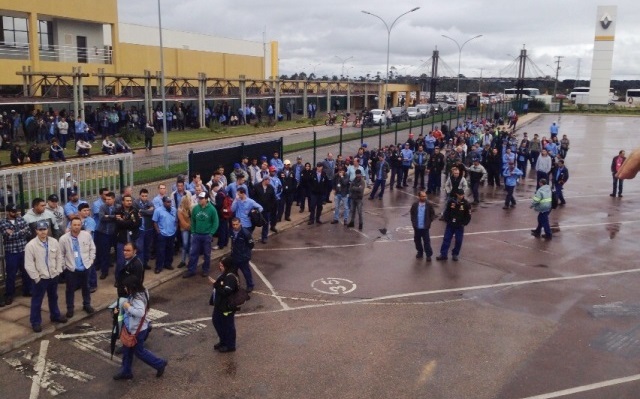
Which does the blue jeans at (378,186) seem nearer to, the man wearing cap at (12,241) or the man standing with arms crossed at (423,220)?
the man standing with arms crossed at (423,220)

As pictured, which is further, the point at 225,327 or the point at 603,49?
the point at 603,49

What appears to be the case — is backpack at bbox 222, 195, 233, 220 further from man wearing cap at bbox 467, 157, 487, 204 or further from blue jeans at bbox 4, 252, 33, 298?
man wearing cap at bbox 467, 157, 487, 204

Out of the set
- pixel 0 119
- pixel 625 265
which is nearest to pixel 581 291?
pixel 625 265

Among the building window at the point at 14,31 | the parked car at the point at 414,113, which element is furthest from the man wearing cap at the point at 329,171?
the parked car at the point at 414,113

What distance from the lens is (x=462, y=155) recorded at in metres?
22.4

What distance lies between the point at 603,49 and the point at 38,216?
103555 mm

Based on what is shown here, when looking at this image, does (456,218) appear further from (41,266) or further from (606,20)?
(606,20)

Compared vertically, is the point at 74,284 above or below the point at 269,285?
above

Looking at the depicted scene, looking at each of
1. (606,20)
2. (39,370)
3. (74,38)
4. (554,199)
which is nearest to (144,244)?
(39,370)

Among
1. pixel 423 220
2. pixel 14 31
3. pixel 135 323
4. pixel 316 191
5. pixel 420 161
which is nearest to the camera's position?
pixel 135 323

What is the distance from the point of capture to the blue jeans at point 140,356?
7352 mm

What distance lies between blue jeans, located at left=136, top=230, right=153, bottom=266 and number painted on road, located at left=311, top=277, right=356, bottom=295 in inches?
132

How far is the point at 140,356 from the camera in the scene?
291 inches

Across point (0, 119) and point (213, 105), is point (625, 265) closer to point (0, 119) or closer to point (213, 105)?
point (0, 119)
